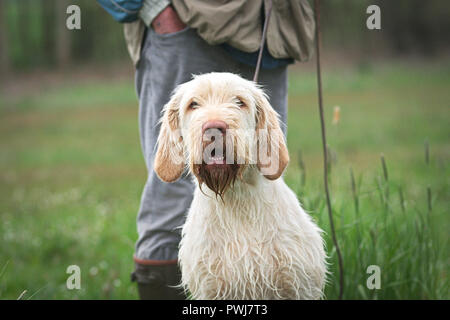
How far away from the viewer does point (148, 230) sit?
3.24 m

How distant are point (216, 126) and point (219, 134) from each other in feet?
0.11

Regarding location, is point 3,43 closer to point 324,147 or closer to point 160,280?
point 160,280

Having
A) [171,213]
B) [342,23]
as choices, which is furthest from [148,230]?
[342,23]

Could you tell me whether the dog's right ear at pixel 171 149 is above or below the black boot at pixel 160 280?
above

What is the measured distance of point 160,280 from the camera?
3.24 meters

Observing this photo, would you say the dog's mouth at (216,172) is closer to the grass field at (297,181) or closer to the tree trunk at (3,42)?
the grass field at (297,181)

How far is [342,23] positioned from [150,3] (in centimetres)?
2515

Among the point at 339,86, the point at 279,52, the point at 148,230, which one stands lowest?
the point at 148,230

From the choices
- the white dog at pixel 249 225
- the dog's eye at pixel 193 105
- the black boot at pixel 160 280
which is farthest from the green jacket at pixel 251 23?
the black boot at pixel 160 280

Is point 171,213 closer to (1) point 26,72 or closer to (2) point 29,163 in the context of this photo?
(2) point 29,163

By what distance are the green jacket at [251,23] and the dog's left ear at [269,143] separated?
48 cm

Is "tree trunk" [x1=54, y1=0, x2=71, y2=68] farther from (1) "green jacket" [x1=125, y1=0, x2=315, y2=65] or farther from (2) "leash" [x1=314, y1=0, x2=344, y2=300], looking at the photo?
(2) "leash" [x1=314, y1=0, x2=344, y2=300]

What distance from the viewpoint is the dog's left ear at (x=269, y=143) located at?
2441 millimetres
